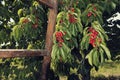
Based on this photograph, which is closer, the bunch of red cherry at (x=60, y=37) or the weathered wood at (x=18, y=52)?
the weathered wood at (x=18, y=52)

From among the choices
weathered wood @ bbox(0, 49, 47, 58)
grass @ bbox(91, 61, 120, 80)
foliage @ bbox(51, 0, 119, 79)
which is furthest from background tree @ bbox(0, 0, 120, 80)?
grass @ bbox(91, 61, 120, 80)

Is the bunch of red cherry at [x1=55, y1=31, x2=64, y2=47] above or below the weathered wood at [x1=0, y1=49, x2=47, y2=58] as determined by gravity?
above

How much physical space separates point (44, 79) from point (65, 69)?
2036 mm

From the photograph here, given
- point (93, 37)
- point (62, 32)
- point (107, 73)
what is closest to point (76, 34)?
point (62, 32)

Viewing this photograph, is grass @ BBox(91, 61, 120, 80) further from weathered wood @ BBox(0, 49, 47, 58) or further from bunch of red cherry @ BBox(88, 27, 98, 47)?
bunch of red cherry @ BBox(88, 27, 98, 47)

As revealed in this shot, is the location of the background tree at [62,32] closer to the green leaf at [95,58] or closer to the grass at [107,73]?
the green leaf at [95,58]

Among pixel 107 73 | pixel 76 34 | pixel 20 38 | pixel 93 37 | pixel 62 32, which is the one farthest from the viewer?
pixel 107 73

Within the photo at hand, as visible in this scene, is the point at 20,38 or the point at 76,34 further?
the point at 20,38

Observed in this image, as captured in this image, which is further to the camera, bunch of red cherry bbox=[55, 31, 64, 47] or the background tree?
bunch of red cherry bbox=[55, 31, 64, 47]

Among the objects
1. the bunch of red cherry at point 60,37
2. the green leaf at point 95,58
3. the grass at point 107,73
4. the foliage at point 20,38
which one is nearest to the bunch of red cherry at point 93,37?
the green leaf at point 95,58

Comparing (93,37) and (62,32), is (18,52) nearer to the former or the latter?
(62,32)

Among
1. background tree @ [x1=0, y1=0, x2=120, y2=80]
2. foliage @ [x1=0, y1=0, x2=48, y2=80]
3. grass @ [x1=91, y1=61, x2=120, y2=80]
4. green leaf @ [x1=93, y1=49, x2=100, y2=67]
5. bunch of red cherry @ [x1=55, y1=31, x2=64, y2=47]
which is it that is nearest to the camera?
green leaf @ [x1=93, y1=49, x2=100, y2=67]

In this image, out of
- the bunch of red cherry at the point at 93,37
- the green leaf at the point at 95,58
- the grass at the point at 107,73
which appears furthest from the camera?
the grass at the point at 107,73

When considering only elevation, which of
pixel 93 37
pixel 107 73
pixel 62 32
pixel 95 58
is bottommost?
pixel 107 73
